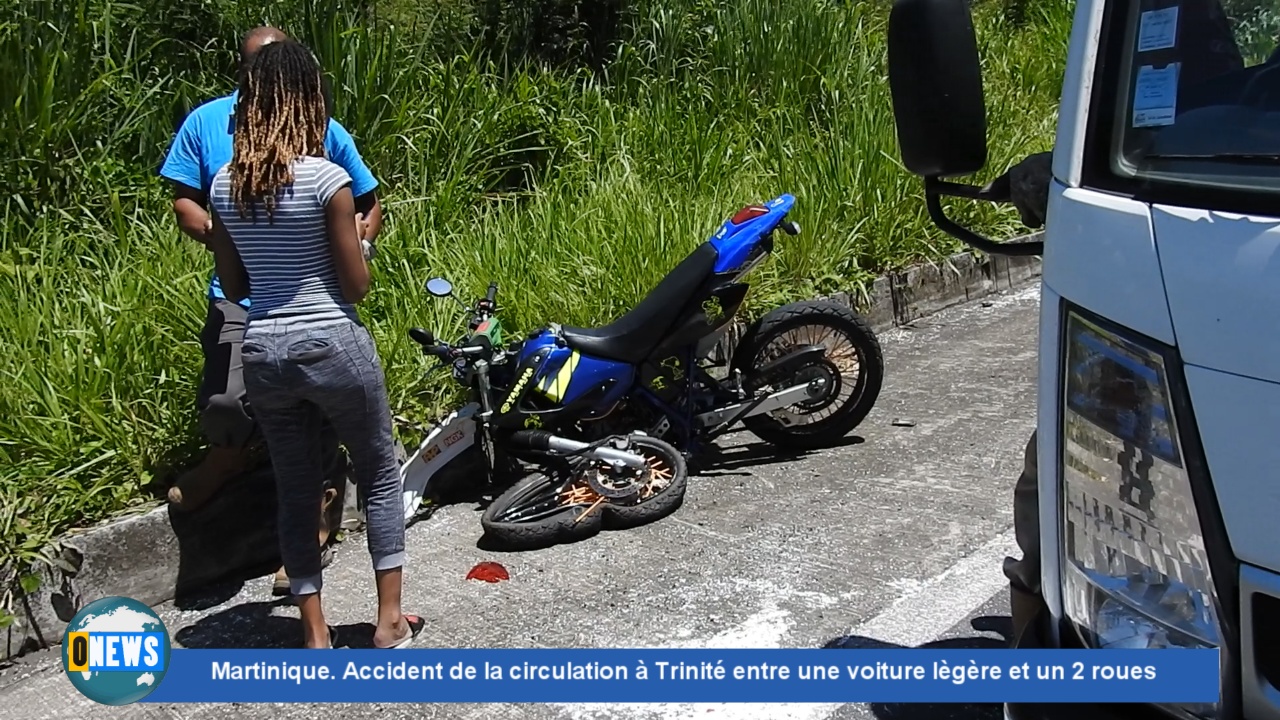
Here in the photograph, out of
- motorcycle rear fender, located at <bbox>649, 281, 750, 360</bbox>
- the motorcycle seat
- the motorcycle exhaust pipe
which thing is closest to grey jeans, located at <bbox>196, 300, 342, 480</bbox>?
the motorcycle exhaust pipe

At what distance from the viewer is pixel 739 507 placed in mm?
4719

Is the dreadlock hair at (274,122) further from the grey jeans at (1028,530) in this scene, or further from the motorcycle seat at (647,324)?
the grey jeans at (1028,530)

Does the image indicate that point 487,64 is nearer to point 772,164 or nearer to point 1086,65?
point 772,164

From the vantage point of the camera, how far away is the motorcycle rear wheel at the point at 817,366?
512 cm

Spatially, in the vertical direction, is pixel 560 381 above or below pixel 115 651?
above

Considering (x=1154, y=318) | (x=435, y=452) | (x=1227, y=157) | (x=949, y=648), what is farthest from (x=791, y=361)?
(x=1154, y=318)

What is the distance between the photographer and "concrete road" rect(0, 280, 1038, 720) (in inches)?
140

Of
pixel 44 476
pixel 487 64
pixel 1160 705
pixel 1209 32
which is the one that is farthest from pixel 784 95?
pixel 1160 705

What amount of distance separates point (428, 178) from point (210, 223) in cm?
307

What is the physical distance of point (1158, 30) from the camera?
7.29 ft

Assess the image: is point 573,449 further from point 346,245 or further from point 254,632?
point 346,245

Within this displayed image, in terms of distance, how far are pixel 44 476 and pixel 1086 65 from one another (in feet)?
11.6

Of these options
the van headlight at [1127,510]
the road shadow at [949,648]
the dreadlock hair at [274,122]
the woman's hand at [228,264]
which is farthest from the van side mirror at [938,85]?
the woman's hand at [228,264]
